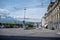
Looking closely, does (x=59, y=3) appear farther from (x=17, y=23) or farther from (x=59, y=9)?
(x=17, y=23)

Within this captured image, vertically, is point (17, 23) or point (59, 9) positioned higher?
point (59, 9)

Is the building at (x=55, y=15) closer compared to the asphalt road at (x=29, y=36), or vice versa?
the asphalt road at (x=29, y=36)

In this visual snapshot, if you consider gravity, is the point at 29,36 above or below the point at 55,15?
below

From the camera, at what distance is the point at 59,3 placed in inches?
2633

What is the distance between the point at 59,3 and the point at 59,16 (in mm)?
5209

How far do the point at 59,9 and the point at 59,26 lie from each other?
27.0ft

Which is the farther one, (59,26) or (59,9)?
(59,9)

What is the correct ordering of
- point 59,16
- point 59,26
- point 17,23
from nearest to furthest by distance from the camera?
1. point 59,26
2. point 59,16
3. point 17,23

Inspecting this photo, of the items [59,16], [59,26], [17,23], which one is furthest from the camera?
[17,23]

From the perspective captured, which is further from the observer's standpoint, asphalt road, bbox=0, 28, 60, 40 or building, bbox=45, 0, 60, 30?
building, bbox=45, 0, 60, 30

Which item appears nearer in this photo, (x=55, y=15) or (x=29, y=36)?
(x=29, y=36)

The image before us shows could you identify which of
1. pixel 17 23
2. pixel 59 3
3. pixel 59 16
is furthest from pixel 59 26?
pixel 17 23

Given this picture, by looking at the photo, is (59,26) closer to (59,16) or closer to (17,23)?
(59,16)

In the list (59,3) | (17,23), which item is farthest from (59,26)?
(17,23)
